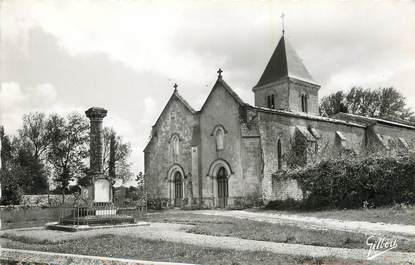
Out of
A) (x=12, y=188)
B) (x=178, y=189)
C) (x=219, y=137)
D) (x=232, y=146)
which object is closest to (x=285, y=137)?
(x=232, y=146)

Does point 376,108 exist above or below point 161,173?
above

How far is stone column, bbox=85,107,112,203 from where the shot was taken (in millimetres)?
20375

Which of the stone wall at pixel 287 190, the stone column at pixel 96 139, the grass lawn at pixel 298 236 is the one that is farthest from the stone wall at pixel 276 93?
the grass lawn at pixel 298 236

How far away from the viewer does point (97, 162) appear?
20.9 m

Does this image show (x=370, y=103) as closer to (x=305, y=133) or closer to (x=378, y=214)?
(x=305, y=133)

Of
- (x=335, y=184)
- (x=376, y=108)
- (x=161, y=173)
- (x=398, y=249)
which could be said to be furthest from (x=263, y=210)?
(x=376, y=108)

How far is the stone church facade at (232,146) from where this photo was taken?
100 ft

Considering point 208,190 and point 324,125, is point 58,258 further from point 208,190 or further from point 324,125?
point 324,125

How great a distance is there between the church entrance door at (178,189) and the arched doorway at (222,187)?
4.56 metres

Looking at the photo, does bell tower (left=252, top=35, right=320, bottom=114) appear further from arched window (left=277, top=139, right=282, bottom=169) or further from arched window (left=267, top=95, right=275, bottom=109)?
arched window (left=277, top=139, right=282, bottom=169)

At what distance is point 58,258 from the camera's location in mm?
10297

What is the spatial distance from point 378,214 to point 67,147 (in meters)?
49.9

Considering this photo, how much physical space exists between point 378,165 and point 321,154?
12.7m

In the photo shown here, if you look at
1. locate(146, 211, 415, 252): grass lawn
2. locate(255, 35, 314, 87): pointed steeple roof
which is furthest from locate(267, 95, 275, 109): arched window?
locate(146, 211, 415, 252): grass lawn
